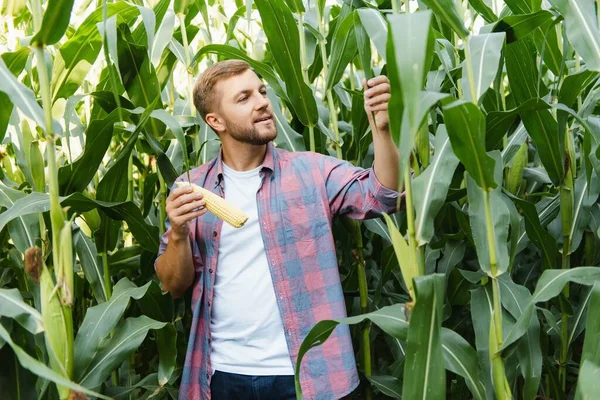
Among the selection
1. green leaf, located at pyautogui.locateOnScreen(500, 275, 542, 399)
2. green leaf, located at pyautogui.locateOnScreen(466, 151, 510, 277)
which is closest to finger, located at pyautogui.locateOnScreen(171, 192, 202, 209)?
green leaf, located at pyautogui.locateOnScreen(466, 151, 510, 277)

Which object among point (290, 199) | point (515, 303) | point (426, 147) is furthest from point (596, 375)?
point (290, 199)

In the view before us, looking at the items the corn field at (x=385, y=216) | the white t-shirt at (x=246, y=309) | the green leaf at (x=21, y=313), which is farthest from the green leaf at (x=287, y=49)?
the green leaf at (x=21, y=313)

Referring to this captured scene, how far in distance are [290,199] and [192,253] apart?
0.34 metres

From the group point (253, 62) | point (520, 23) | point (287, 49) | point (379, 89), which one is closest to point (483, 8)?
point (520, 23)

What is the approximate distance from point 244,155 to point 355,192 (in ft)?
1.25

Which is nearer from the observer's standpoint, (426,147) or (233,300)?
(426,147)

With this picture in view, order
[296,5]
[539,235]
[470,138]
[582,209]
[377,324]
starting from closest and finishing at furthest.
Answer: [470,138], [377,324], [539,235], [582,209], [296,5]

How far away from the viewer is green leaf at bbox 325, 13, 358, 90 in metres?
2.18

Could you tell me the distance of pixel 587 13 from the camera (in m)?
1.67

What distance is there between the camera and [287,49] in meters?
2.21

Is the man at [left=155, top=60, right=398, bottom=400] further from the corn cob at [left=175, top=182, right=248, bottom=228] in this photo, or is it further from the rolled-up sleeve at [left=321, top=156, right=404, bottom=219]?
the corn cob at [left=175, top=182, right=248, bottom=228]

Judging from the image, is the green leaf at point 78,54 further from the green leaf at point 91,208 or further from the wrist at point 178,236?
the wrist at point 178,236

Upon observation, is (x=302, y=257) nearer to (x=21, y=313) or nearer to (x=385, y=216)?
(x=385, y=216)

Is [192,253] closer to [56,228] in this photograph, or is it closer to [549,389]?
[56,228]
